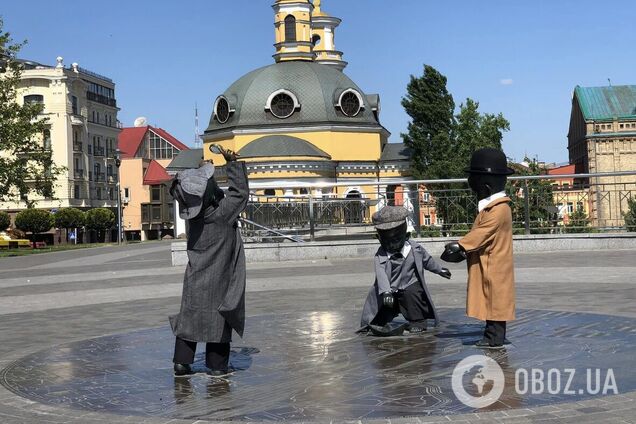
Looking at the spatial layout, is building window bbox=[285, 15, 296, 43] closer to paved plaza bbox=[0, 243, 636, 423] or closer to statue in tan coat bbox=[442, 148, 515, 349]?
paved plaza bbox=[0, 243, 636, 423]

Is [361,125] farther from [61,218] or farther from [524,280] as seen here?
[524,280]

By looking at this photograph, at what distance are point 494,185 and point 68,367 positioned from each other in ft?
12.9

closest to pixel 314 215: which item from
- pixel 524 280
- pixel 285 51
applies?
pixel 524 280

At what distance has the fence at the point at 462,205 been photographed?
19.5 metres

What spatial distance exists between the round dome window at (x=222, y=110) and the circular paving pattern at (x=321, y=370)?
180 ft

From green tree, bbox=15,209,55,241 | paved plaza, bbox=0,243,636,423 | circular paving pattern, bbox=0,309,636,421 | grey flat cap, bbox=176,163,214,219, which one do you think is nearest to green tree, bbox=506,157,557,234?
paved plaza, bbox=0,243,636,423

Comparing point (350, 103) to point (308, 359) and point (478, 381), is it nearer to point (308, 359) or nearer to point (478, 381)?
point (308, 359)

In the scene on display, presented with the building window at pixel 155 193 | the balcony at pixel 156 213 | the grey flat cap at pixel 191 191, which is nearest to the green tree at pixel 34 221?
the balcony at pixel 156 213

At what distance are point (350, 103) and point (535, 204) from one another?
45019mm

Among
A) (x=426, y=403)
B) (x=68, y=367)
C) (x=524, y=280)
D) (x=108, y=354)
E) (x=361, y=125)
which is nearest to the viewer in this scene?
(x=426, y=403)

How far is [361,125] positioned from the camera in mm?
63781

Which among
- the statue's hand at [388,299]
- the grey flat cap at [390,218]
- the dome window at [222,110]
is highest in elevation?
the dome window at [222,110]

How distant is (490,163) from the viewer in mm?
7254

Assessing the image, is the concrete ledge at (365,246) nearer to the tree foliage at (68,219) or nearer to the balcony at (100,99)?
the tree foliage at (68,219)
